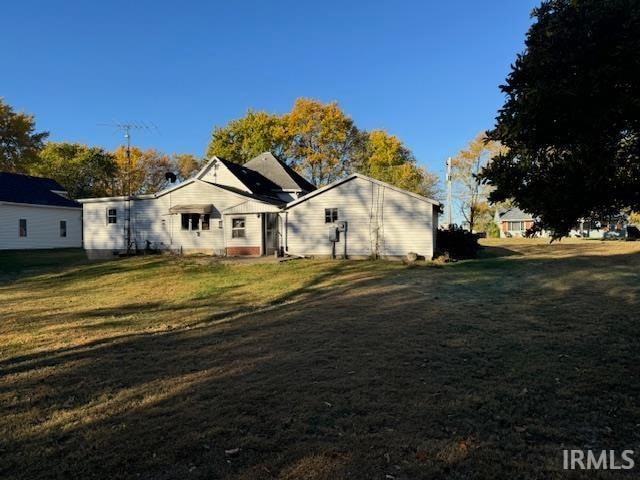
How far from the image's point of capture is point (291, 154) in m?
51.0

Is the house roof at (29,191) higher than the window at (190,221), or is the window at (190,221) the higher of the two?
the house roof at (29,191)

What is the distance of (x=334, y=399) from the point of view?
4.68 m

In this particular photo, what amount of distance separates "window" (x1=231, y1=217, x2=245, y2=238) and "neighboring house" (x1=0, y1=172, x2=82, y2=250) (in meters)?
17.7

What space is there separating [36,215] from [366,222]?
25568mm

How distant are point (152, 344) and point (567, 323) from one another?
7248 millimetres

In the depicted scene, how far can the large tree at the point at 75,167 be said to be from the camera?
44.7 meters

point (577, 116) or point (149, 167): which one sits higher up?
point (149, 167)

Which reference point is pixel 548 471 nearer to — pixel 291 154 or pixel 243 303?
pixel 243 303

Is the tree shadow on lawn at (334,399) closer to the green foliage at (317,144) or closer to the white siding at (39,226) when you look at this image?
the white siding at (39,226)

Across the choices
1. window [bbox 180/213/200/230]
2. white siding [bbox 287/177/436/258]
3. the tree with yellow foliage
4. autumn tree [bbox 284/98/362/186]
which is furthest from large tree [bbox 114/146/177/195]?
white siding [bbox 287/177/436/258]

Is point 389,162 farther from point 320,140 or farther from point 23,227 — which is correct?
point 23,227

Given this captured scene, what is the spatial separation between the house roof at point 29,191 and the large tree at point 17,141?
397 inches

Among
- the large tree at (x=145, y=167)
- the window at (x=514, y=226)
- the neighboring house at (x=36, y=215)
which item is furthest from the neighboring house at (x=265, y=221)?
the window at (x=514, y=226)

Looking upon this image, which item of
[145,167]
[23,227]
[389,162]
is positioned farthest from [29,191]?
[389,162]
